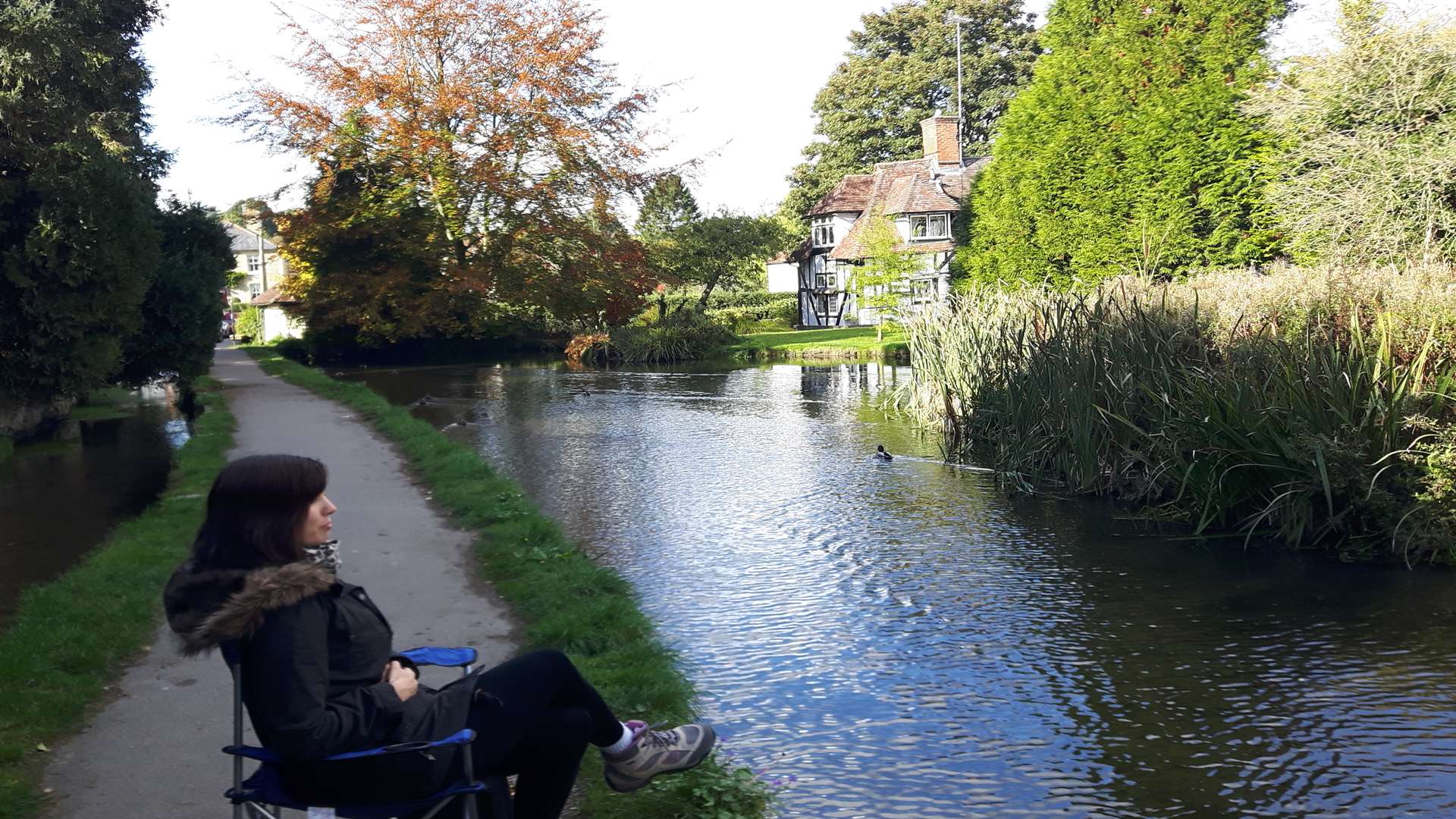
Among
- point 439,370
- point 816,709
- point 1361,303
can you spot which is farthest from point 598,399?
point 816,709

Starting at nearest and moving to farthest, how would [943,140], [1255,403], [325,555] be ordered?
[325,555]
[1255,403]
[943,140]

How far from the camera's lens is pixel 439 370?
3197 centimetres

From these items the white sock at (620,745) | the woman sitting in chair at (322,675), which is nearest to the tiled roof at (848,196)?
the white sock at (620,745)

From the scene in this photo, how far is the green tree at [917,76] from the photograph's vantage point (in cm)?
5434

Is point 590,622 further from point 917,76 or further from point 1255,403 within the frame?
point 917,76

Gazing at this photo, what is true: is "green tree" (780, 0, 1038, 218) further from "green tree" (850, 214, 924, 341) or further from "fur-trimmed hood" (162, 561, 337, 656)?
"fur-trimmed hood" (162, 561, 337, 656)

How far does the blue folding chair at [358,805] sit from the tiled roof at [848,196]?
48053 mm

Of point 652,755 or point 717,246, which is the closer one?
point 652,755

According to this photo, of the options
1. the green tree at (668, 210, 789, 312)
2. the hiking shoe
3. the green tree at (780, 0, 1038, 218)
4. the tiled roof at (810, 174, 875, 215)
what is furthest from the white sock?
the green tree at (780, 0, 1038, 218)

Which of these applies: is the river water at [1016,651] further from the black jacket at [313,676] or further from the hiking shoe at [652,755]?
the black jacket at [313,676]

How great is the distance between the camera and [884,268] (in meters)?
34.7

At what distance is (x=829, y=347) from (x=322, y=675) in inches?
1185

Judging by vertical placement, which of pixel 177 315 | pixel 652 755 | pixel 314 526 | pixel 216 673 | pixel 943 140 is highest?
pixel 943 140

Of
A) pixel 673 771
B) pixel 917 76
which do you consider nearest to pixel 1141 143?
pixel 673 771
